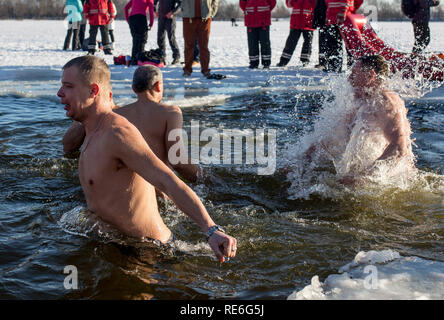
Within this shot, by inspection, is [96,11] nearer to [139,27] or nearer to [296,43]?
[139,27]

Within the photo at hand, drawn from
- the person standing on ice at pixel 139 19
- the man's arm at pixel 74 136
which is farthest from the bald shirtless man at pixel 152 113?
the person standing on ice at pixel 139 19

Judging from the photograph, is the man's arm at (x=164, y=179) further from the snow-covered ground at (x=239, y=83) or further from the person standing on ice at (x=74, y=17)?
the person standing on ice at (x=74, y=17)

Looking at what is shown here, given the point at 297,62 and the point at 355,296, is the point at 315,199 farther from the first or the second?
the point at 297,62

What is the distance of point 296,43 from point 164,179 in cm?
884

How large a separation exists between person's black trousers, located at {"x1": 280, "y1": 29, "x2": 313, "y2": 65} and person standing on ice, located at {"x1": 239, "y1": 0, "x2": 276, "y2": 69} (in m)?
0.43

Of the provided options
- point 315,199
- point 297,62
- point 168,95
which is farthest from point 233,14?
point 315,199

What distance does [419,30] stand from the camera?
10281 millimetres

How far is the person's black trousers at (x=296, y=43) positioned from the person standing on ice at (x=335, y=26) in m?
0.63

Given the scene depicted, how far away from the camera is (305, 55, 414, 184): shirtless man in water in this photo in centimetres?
458

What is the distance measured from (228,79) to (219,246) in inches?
303

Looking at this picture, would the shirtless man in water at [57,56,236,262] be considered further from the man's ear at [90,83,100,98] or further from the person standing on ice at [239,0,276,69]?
the person standing on ice at [239,0,276,69]

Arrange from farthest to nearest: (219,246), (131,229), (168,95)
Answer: (168,95) → (131,229) → (219,246)

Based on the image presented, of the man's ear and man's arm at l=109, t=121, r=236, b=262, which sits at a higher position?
the man's ear

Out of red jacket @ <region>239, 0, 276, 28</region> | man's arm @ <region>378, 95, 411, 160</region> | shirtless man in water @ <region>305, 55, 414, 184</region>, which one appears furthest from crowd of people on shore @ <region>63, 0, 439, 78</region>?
man's arm @ <region>378, 95, 411, 160</region>
